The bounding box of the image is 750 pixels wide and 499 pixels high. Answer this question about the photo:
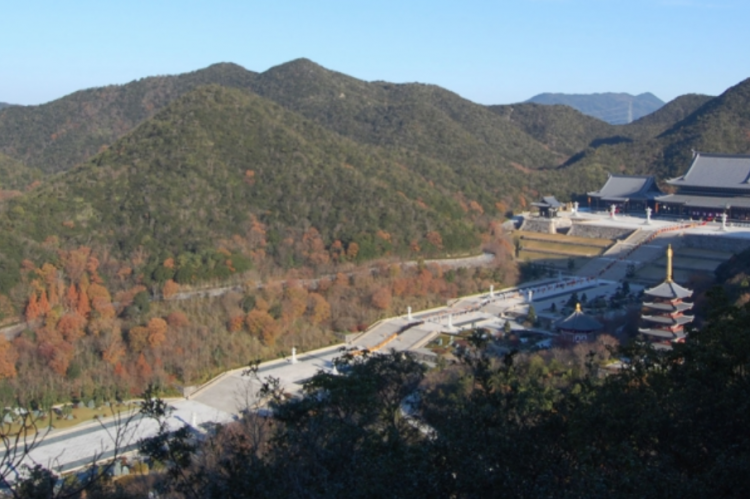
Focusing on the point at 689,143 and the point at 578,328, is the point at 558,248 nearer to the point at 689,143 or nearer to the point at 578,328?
the point at 578,328

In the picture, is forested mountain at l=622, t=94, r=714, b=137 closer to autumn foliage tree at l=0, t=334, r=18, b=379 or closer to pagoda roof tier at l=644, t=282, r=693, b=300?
pagoda roof tier at l=644, t=282, r=693, b=300

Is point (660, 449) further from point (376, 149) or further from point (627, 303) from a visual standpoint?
point (376, 149)

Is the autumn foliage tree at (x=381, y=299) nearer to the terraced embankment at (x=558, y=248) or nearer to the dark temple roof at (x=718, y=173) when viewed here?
the terraced embankment at (x=558, y=248)

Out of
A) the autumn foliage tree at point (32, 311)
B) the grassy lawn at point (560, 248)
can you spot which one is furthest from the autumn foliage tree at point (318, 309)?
the grassy lawn at point (560, 248)

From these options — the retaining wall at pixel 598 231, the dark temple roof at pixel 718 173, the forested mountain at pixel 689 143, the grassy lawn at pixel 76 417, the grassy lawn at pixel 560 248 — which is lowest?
the grassy lawn at pixel 76 417

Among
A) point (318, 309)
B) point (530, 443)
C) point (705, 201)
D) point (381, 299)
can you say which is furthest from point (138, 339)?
point (705, 201)

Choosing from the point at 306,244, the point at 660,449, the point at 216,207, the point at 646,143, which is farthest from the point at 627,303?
the point at 646,143
